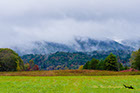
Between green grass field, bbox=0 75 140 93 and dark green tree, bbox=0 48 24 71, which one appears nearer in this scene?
green grass field, bbox=0 75 140 93

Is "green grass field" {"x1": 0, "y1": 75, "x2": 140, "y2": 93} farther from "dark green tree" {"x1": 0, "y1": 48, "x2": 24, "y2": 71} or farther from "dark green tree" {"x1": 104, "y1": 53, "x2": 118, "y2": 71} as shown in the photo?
"dark green tree" {"x1": 104, "y1": 53, "x2": 118, "y2": 71}

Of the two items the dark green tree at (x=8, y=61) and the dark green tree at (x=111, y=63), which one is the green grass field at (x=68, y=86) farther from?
the dark green tree at (x=111, y=63)

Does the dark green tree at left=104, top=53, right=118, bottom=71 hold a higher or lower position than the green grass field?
higher

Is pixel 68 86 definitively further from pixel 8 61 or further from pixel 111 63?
pixel 111 63

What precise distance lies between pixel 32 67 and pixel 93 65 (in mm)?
88884

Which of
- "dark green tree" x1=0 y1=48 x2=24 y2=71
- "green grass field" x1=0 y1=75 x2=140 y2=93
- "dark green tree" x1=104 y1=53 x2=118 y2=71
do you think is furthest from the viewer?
"dark green tree" x1=104 y1=53 x2=118 y2=71

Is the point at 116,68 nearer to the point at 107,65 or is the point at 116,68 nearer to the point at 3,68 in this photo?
the point at 107,65

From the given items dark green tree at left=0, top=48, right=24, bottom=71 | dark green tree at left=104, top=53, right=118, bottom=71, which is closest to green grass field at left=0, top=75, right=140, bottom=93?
dark green tree at left=0, top=48, right=24, bottom=71

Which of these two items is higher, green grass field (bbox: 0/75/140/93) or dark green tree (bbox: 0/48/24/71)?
dark green tree (bbox: 0/48/24/71)

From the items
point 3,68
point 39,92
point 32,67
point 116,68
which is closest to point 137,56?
point 116,68

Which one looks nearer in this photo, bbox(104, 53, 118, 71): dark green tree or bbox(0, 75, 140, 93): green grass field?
bbox(0, 75, 140, 93): green grass field

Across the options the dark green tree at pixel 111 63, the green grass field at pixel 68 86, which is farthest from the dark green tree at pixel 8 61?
the dark green tree at pixel 111 63

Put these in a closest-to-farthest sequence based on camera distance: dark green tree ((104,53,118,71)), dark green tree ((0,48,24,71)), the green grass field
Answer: the green grass field → dark green tree ((0,48,24,71)) → dark green tree ((104,53,118,71))

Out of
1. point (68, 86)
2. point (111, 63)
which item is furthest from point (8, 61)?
point (68, 86)
